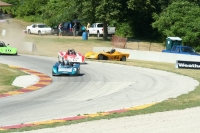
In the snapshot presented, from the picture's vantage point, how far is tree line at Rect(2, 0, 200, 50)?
155 ft

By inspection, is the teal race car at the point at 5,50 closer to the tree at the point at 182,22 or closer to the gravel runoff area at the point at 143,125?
the tree at the point at 182,22

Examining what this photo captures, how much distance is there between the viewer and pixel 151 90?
2130 cm

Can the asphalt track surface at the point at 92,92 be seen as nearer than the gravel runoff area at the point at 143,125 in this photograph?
No

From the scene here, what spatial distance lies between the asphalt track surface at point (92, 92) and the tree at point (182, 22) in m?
17.3

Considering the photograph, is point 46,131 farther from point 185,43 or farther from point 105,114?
point 185,43

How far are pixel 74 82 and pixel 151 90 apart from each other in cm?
430

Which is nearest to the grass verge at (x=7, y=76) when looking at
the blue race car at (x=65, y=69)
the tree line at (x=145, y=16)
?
the blue race car at (x=65, y=69)

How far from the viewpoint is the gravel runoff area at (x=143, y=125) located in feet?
39.1

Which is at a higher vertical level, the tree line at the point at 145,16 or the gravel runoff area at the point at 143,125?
the tree line at the point at 145,16

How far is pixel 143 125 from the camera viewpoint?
12711 mm

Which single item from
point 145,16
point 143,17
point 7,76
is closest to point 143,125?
point 7,76

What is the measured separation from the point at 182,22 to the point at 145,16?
7520 millimetres

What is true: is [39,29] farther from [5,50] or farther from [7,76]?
[7,76]

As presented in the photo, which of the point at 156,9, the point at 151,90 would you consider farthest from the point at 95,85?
the point at 156,9
